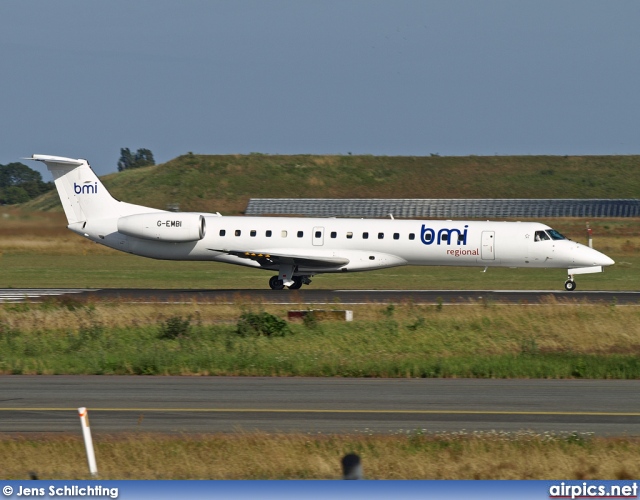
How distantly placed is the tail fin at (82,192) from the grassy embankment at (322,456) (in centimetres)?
2621

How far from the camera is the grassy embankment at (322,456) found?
33.3ft

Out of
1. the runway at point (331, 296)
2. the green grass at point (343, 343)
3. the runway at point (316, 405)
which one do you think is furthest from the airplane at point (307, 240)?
the runway at point (316, 405)

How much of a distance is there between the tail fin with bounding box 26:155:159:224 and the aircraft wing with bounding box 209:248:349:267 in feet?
19.0

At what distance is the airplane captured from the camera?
35000mm

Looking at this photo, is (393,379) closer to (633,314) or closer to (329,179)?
(633,314)

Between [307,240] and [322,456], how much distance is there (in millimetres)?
25221

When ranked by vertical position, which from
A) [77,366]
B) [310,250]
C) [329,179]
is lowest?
[77,366]

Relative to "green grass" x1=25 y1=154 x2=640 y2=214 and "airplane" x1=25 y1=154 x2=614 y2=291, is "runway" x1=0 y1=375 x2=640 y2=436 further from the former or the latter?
"green grass" x1=25 y1=154 x2=640 y2=214

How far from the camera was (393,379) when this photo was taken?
59.1 ft

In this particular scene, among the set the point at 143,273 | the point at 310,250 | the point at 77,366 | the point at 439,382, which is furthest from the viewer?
the point at 143,273

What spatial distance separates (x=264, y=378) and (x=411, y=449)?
7083 mm

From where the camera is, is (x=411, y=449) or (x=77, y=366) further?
(x=77, y=366)

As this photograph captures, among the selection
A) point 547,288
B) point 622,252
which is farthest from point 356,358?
point 622,252

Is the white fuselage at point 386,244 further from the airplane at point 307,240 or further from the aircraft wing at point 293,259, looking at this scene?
the aircraft wing at point 293,259
